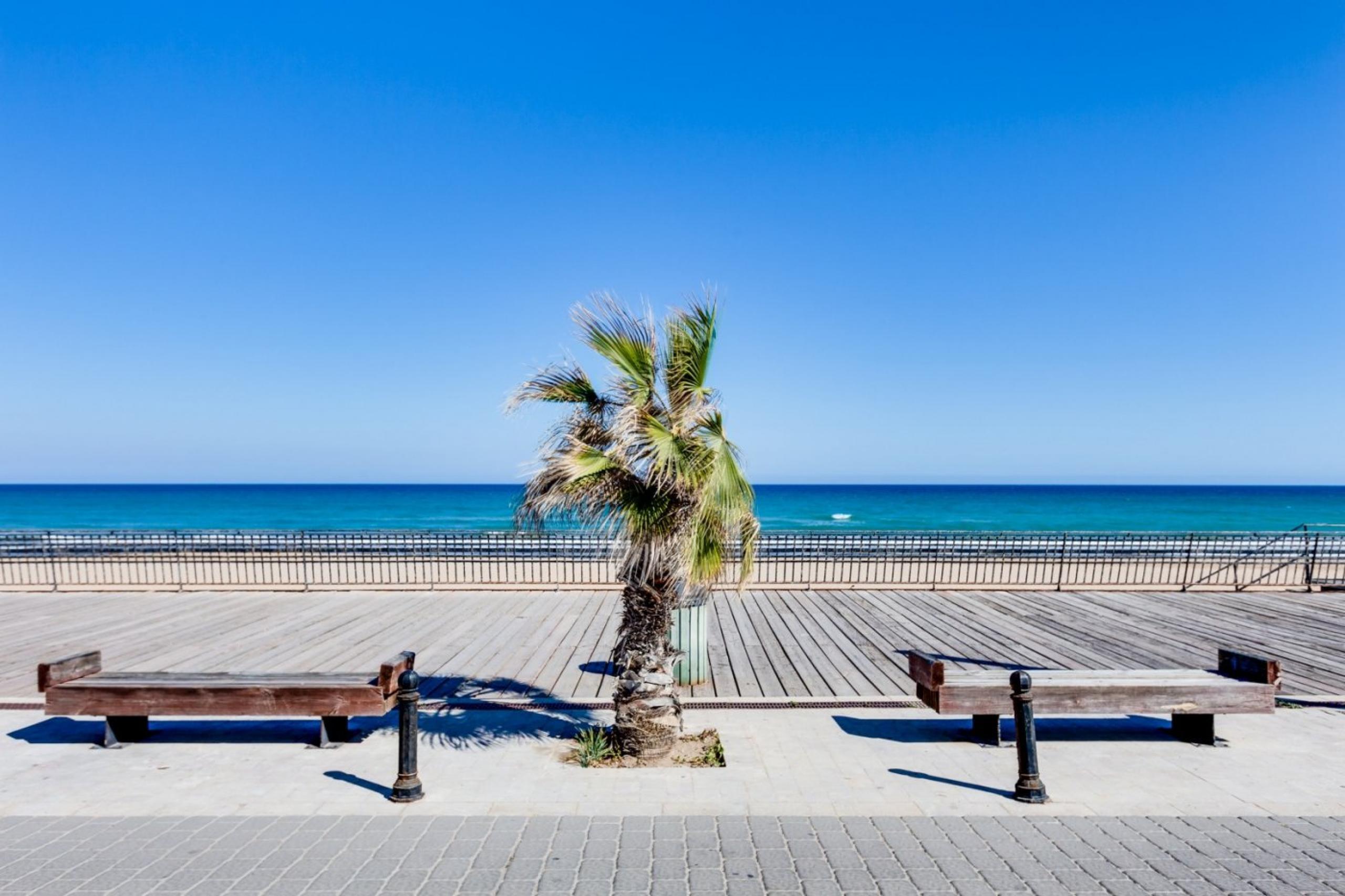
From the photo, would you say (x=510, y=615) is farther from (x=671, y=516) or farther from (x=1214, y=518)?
(x=1214, y=518)

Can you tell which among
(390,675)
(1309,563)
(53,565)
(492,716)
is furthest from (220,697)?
(1309,563)

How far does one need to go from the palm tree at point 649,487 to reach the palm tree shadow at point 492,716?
1.12 metres

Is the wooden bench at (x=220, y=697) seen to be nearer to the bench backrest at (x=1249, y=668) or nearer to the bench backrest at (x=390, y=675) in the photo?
the bench backrest at (x=390, y=675)

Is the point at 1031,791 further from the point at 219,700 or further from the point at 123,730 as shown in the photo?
the point at 123,730

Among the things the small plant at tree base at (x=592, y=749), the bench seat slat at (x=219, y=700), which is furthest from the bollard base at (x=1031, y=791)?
the bench seat slat at (x=219, y=700)

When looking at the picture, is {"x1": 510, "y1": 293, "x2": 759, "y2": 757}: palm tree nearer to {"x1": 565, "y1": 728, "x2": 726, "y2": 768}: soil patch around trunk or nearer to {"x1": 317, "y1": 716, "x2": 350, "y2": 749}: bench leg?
{"x1": 565, "y1": 728, "x2": 726, "y2": 768}: soil patch around trunk

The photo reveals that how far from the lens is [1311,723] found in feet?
22.0

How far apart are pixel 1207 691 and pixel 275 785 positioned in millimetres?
7727

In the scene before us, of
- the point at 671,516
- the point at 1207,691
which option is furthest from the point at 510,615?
the point at 1207,691

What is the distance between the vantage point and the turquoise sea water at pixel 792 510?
60.4 metres

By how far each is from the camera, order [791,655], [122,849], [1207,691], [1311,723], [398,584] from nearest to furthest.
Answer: [122,849] < [1207,691] < [1311,723] < [791,655] < [398,584]

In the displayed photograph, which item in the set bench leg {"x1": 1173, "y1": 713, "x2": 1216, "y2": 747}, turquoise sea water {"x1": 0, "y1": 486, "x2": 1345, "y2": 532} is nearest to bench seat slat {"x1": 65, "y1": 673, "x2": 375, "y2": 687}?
bench leg {"x1": 1173, "y1": 713, "x2": 1216, "y2": 747}

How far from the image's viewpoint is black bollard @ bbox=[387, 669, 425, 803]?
505 centimetres

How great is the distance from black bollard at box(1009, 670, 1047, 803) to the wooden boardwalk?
260cm
